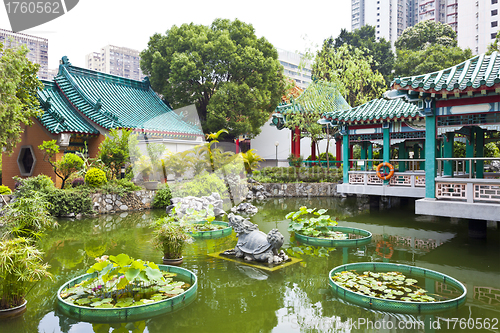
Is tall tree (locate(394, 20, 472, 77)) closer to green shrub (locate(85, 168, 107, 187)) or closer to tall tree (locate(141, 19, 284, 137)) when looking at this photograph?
tall tree (locate(141, 19, 284, 137))

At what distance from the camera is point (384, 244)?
27.2 feet

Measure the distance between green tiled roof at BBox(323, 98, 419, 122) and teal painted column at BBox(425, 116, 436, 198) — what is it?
3842 mm

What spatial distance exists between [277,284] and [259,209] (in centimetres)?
837

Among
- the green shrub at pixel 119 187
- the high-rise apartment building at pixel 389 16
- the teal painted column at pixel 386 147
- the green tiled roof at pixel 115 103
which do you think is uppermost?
the high-rise apartment building at pixel 389 16

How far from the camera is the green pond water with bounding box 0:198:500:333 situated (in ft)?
14.1

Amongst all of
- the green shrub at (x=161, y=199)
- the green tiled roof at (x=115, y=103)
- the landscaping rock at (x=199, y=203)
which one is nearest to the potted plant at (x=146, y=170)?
the green shrub at (x=161, y=199)

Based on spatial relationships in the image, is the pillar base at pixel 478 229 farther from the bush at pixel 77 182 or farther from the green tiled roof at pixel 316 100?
the bush at pixel 77 182

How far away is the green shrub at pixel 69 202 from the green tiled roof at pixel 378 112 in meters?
9.28

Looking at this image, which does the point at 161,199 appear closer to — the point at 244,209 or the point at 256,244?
the point at 244,209

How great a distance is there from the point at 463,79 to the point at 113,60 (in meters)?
65.6

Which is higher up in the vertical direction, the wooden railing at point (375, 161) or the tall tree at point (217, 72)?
the tall tree at point (217, 72)

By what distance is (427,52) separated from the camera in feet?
93.9

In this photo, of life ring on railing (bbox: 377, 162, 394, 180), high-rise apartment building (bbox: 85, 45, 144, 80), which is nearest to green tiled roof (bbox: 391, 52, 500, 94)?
life ring on railing (bbox: 377, 162, 394, 180)

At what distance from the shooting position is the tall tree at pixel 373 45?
109 feet
